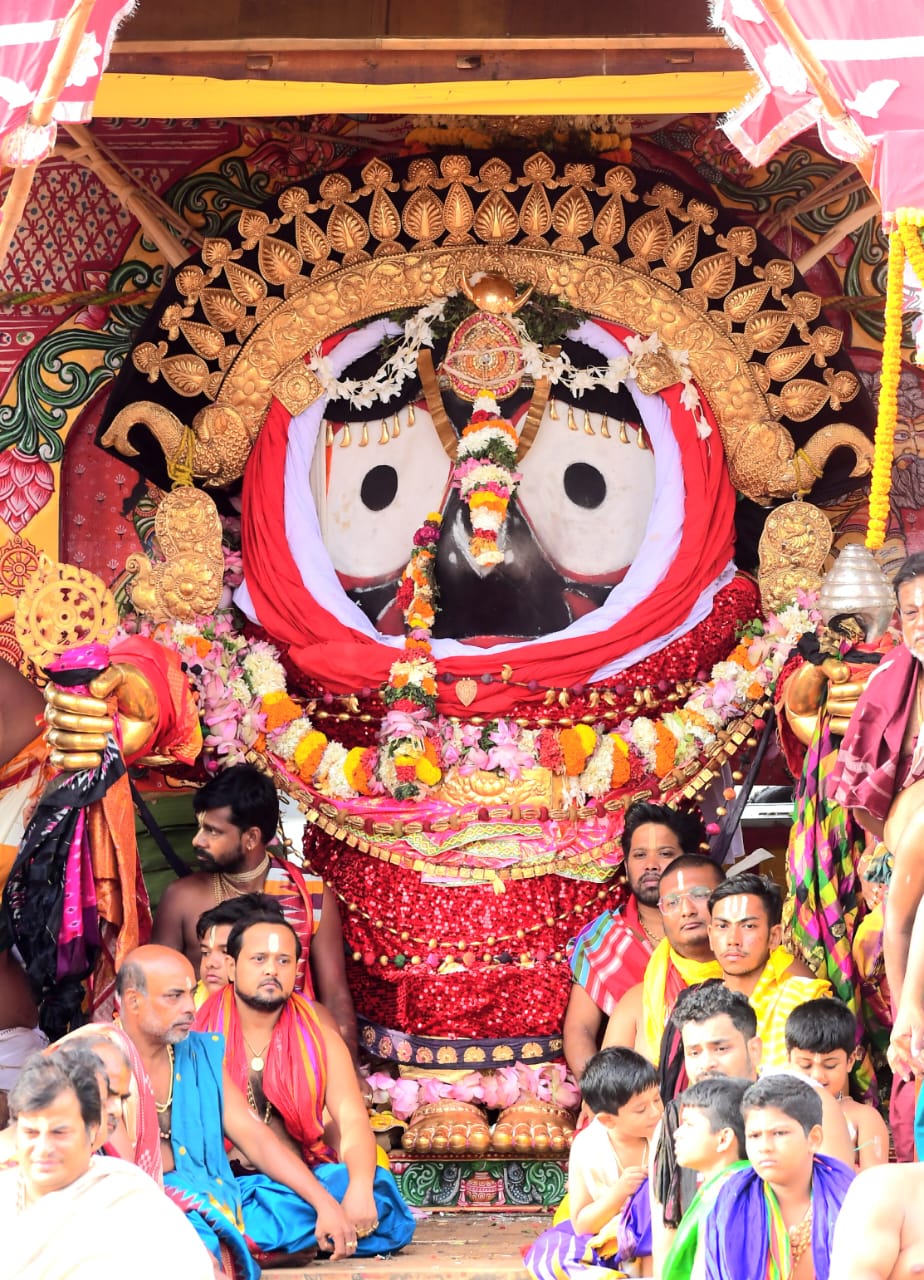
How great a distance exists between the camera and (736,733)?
7293mm

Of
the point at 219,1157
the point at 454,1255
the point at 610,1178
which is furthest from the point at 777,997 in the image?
the point at 219,1157

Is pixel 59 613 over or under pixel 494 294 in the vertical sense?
under

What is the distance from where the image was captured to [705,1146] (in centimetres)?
482

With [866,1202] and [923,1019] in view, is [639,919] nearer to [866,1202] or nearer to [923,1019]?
[923,1019]

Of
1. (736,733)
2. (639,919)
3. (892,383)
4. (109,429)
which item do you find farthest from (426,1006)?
(892,383)

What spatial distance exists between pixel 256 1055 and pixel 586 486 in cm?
243

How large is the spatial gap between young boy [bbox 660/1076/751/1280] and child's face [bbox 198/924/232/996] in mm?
1866

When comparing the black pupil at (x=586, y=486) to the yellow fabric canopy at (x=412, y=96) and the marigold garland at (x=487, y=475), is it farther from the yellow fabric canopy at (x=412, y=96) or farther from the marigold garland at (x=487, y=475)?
the yellow fabric canopy at (x=412, y=96)

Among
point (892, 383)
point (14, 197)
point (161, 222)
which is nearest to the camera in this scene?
point (892, 383)

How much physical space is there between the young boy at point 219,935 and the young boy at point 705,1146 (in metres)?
1.79

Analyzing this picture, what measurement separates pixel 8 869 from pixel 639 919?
1.94 m

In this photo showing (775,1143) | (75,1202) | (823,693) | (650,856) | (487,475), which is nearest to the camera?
(75,1202)

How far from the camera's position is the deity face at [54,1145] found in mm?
4328

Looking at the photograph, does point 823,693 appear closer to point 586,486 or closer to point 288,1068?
point 586,486
